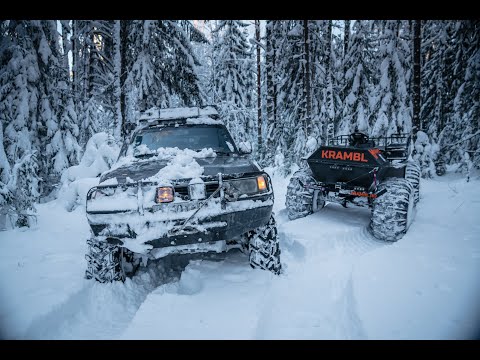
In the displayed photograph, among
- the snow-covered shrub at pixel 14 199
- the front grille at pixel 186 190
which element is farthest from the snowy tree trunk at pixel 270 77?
the front grille at pixel 186 190

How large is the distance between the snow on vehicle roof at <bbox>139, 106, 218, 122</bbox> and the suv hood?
1436mm

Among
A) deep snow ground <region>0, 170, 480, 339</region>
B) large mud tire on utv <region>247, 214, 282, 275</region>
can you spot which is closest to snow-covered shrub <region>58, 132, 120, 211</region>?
deep snow ground <region>0, 170, 480, 339</region>

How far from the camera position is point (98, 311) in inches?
120

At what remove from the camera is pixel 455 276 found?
3.13m

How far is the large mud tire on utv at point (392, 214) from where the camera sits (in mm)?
4699

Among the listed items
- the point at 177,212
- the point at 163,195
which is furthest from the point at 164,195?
the point at 177,212

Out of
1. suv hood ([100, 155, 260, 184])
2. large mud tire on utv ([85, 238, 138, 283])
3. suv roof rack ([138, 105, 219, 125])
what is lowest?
large mud tire on utv ([85, 238, 138, 283])

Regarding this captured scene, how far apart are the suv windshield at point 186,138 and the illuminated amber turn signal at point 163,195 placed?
63.6 inches

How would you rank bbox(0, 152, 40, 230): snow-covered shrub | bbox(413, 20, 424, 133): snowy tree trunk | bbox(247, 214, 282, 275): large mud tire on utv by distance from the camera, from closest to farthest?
bbox(247, 214, 282, 275): large mud tire on utv < bbox(0, 152, 40, 230): snow-covered shrub < bbox(413, 20, 424, 133): snowy tree trunk

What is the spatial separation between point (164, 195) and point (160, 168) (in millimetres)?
533

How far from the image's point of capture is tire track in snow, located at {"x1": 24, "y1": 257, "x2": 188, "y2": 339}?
2637 mm

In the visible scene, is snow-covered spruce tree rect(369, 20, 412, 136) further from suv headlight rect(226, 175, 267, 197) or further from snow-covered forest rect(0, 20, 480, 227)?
suv headlight rect(226, 175, 267, 197)
